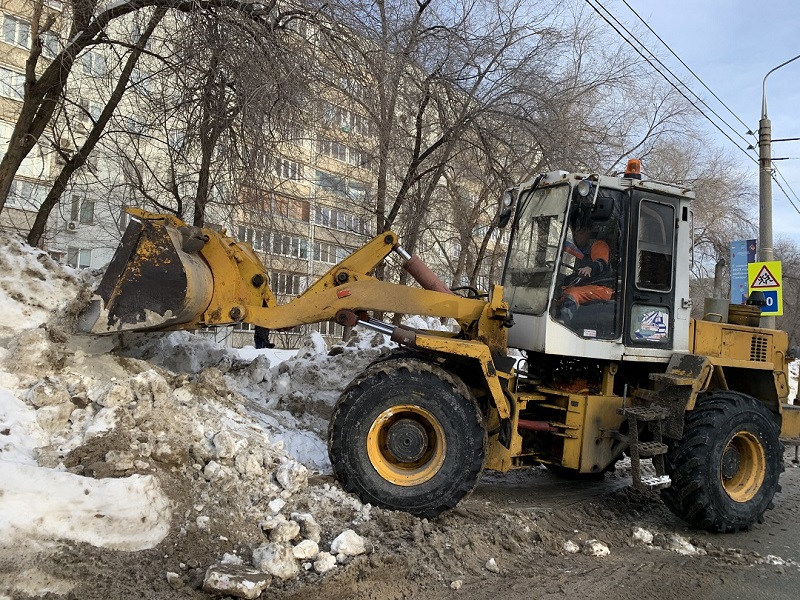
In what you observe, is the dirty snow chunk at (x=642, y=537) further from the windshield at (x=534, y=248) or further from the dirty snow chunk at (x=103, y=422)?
the dirty snow chunk at (x=103, y=422)

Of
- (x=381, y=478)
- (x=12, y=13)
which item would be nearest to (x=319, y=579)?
(x=381, y=478)

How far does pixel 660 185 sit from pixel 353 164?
11519 mm

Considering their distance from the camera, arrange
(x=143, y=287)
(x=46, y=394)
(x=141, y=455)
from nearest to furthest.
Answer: (x=141, y=455) < (x=46, y=394) < (x=143, y=287)

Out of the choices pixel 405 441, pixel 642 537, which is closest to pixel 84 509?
pixel 405 441

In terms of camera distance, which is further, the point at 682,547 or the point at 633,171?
the point at 633,171

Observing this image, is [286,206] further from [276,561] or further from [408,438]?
[276,561]

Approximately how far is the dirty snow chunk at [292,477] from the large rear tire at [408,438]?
11.8 inches

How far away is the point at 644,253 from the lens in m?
6.00

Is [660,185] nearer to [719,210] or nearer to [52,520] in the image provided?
[52,520]

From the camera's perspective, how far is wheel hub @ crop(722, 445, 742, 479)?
19.5 feet

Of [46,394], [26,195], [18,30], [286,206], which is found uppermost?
[18,30]

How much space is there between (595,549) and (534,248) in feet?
8.75

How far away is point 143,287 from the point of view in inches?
199

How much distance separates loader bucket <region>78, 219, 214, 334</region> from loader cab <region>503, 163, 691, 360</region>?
2.95 metres
